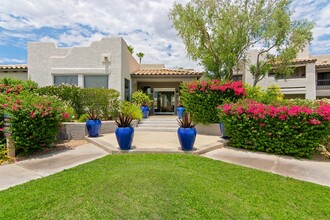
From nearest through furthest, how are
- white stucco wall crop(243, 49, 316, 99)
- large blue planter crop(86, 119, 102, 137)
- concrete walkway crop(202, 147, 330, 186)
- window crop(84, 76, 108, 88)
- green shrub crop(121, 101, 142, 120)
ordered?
concrete walkway crop(202, 147, 330, 186) → large blue planter crop(86, 119, 102, 137) → green shrub crop(121, 101, 142, 120) → window crop(84, 76, 108, 88) → white stucco wall crop(243, 49, 316, 99)

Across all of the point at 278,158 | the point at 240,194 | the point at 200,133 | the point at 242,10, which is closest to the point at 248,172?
the point at 240,194

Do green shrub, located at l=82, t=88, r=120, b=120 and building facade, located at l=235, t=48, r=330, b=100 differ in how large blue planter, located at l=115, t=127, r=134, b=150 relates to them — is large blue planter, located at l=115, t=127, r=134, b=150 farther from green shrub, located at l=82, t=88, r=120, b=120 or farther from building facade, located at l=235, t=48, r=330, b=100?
building facade, located at l=235, t=48, r=330, b=100

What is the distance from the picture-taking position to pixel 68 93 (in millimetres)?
11438

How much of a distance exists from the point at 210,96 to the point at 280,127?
3.95 meters

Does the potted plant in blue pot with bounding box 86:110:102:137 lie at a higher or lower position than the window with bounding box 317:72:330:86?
lower

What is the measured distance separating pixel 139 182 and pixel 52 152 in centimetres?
519

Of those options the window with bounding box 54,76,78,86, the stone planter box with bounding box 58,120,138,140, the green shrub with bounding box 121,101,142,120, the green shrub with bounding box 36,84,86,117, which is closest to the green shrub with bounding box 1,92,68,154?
the stone planter box with bounding box 58,120,138,140

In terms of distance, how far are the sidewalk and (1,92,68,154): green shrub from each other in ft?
2.29

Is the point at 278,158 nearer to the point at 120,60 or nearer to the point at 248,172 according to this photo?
the point at 248,172

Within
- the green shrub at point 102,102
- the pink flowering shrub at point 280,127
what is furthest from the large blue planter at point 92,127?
the pink flowering shrub at point 280,127

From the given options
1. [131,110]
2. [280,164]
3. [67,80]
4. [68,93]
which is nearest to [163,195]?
[280,164]

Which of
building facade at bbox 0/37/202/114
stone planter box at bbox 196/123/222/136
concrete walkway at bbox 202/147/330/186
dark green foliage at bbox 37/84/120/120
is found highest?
building facade at bbox 0/37/202/114

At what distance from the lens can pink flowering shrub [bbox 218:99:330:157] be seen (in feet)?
23.3

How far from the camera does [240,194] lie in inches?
162
